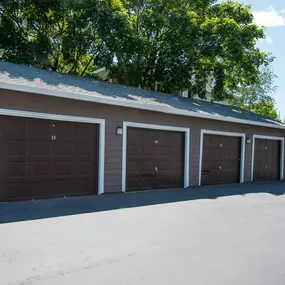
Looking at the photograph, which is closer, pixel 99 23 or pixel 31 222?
pixel 31 222

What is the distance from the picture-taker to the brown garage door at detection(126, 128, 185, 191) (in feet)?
28.5

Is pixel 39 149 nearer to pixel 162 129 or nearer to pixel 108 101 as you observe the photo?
pixel 108 101

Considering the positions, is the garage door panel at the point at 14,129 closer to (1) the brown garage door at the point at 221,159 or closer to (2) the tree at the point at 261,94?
(1) the brown garage door at the point at 221,159

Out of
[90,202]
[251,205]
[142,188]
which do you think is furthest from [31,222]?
[251,205]

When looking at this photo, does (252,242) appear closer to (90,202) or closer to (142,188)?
(90,202)

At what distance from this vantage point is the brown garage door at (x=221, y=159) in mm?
10727

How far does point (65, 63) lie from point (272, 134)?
11.0m

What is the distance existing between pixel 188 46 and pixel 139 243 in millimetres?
12730

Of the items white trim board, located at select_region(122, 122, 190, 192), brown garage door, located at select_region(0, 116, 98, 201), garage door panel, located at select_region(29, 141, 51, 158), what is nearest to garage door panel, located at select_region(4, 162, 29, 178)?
brown garage door, located at select_region(0, 116, 98, 201)

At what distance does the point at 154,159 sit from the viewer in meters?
9.20

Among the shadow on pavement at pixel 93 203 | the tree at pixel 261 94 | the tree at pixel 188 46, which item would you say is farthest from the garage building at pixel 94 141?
the tree at pixel 261 94

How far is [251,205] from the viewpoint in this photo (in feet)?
24.5

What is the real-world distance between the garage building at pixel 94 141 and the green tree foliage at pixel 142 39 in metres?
5.64

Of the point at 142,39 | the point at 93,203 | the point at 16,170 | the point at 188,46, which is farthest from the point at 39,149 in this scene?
the point at 188,46
